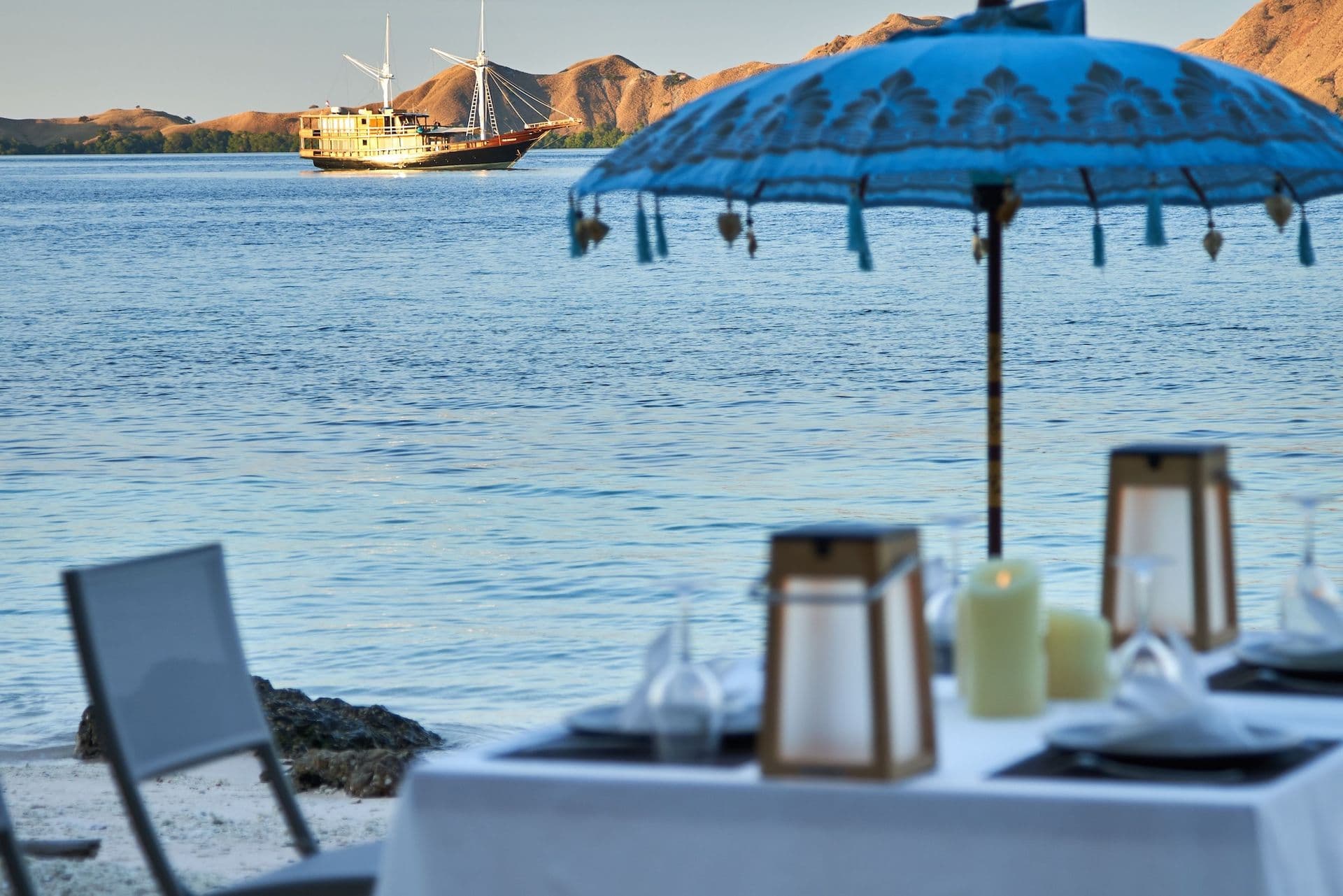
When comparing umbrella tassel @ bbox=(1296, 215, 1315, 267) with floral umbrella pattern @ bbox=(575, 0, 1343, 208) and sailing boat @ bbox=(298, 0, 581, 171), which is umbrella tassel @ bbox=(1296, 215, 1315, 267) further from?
sailing boat @ bbox=(298, 0, 581, 171)

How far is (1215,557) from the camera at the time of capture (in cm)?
281

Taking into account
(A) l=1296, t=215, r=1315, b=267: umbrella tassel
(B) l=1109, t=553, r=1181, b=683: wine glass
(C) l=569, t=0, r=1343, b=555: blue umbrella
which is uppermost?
(C) l=569, t=0, r=1343, b=555: blue umbrella

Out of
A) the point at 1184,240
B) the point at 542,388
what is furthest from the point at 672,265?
the point at 542,388

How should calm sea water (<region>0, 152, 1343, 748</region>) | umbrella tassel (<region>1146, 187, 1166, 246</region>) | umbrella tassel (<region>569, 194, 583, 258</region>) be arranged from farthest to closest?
calm sea water (<region>0, 152, 1343, 748</region>) → umbrella tassel (<region>569, 194, 583, 258</region>) → umbrella tassel (<region>1146, 187, 1166, 246</region>)

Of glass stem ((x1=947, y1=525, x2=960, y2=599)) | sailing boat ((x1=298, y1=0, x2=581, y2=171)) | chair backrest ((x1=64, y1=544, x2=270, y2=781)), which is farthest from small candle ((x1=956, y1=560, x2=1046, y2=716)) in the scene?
sailing boat ((x1=298, y1=0, x2=581, y2=171))

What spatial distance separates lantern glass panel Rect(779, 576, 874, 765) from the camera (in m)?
Answer: 1.98

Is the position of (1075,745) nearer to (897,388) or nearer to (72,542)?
(72,542)

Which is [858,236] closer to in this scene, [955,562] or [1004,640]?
[955,562]

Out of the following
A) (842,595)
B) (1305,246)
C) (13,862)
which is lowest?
(13,862)

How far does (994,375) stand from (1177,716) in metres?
2.04

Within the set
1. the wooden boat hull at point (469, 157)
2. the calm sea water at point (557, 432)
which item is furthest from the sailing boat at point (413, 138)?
the calm sea water at point (557, 432)

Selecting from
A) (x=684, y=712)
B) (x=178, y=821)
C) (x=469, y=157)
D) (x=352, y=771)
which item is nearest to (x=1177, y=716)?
(x=684, y=712)

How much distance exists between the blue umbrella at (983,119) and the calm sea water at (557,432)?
74.8 inches

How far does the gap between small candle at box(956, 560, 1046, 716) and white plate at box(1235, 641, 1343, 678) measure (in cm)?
41
